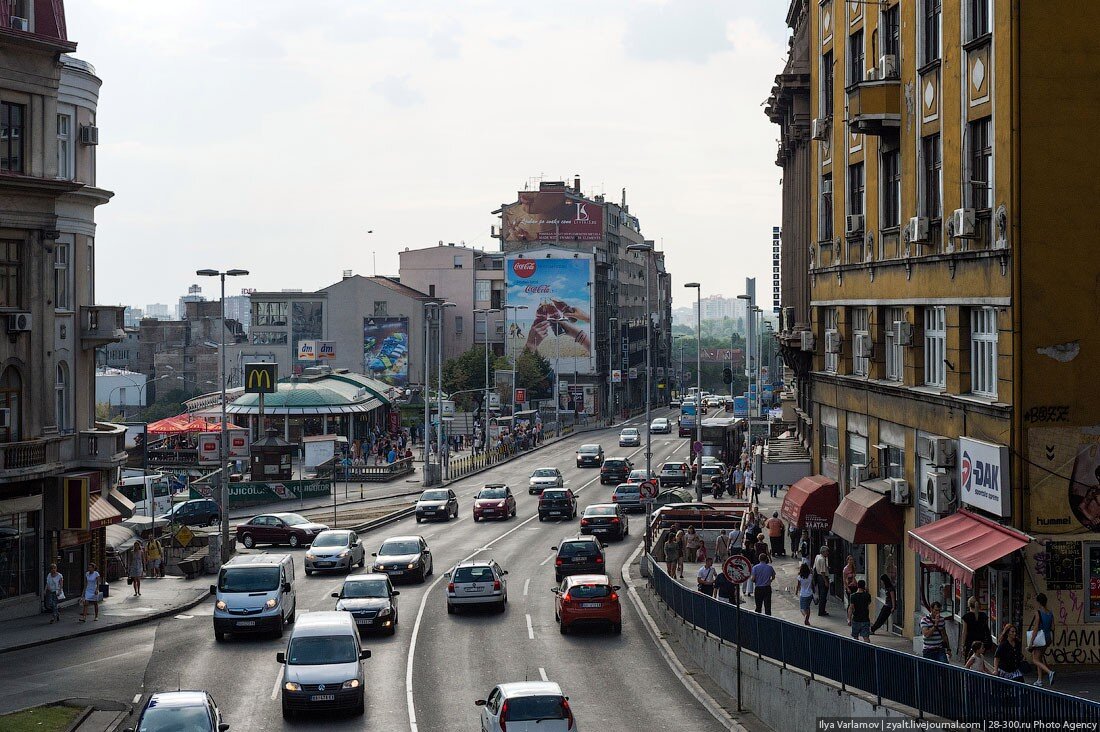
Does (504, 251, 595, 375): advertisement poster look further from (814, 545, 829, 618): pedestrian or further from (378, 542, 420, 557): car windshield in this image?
(814, 545, 829, 618): pedestrian

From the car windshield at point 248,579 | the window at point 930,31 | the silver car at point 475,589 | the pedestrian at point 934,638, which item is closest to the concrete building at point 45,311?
the car windshield at point 248,579

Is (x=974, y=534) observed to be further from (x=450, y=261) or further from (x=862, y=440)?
(x=450, y=261)

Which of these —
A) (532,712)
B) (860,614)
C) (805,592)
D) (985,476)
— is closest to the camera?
(532,712)

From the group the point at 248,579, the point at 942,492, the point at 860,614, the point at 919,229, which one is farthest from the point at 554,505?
the point at 942,492

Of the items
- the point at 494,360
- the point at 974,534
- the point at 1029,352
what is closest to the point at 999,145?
the point at 1029,352

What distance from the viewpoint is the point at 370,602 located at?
1283 inches

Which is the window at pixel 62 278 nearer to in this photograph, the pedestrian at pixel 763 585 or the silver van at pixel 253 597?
the silver van at pixel 253 597

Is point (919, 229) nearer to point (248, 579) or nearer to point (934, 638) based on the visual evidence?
point (934, 638)

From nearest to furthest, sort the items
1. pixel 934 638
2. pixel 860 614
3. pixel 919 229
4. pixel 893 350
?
1. pixel 934 638
2. pixel 860 614
3. pixel 919 229
4. pixel 893 350

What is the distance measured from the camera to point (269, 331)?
14275cm

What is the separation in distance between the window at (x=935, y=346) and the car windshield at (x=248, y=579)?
54.6 ft

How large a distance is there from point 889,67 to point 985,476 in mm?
10704

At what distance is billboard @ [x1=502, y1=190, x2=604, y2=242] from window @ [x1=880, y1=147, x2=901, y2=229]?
122 m

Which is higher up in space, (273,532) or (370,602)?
(370,602)
